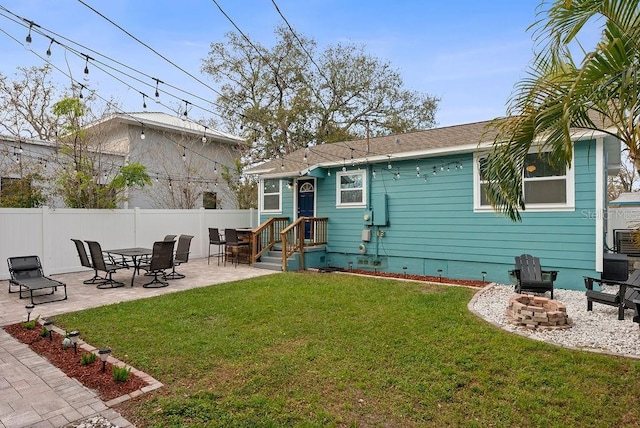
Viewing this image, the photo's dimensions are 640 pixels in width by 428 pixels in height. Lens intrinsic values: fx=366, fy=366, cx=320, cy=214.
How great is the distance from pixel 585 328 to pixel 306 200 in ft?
26.5

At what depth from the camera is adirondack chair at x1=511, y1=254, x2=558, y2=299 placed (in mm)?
6262

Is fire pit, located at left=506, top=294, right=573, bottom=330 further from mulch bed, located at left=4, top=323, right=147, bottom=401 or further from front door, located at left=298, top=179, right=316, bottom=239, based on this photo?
front door, located at left=298, top=179, right=316, bottom=239

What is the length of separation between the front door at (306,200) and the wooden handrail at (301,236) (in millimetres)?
359

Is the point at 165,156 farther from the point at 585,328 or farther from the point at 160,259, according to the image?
the point at 585,328

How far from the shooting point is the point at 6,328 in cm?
507

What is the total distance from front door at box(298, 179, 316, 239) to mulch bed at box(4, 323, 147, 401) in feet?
24.7

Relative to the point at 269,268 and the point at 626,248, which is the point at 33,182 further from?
the point at 626,248

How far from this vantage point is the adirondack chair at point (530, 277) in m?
6.26

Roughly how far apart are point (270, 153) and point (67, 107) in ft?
39.6

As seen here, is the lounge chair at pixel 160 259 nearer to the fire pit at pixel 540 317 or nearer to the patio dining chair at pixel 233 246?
the patio dining chair at pixel 233 246

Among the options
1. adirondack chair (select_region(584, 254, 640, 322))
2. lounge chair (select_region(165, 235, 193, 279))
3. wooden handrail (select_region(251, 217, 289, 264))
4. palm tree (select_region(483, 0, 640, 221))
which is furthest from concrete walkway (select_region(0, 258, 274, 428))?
adirondack chair (select_region(584, 254, 640, 322))

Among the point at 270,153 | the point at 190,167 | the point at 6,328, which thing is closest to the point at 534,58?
the point at 6,328

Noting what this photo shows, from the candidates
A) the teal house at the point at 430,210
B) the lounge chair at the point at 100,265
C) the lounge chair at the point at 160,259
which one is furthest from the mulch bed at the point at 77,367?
the teal house at the point at 430,210

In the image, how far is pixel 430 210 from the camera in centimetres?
917
